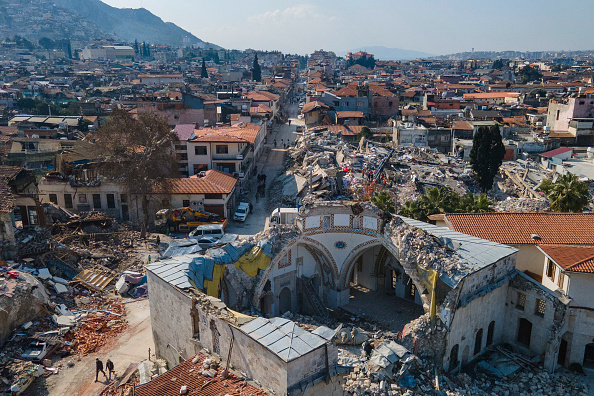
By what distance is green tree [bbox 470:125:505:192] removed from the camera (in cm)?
4428

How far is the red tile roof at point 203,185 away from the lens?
36.7m

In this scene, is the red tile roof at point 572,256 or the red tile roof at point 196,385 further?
the red tile roof at point 572,256

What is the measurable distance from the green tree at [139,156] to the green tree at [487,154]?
26.6 m

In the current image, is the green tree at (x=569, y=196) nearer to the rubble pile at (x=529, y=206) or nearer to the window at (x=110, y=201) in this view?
the rubble pile at (x=529, y=206)

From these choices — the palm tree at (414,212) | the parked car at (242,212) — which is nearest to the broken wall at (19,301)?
the parked car at (242,212)

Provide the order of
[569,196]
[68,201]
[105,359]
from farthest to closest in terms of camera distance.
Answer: [68,201] < [569,196] < [105,359]

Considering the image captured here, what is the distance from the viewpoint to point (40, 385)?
18875 millimetres

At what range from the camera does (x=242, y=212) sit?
3869 centimetres

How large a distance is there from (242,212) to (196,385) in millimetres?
23691

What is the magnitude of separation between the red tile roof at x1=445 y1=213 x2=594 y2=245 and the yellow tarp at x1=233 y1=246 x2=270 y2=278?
32.6 ft

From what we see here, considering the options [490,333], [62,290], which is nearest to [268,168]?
[62,290]

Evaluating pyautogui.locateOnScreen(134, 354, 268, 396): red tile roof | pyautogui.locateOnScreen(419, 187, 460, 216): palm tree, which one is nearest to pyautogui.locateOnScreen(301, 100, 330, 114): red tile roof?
pyautogui.locateOnScreen(419, 187, 460, 216): palm tree

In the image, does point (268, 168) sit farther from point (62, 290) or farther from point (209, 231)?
point (62, 290)

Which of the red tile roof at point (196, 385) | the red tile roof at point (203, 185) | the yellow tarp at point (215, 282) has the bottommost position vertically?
the red tile roof at point (196, 385)
